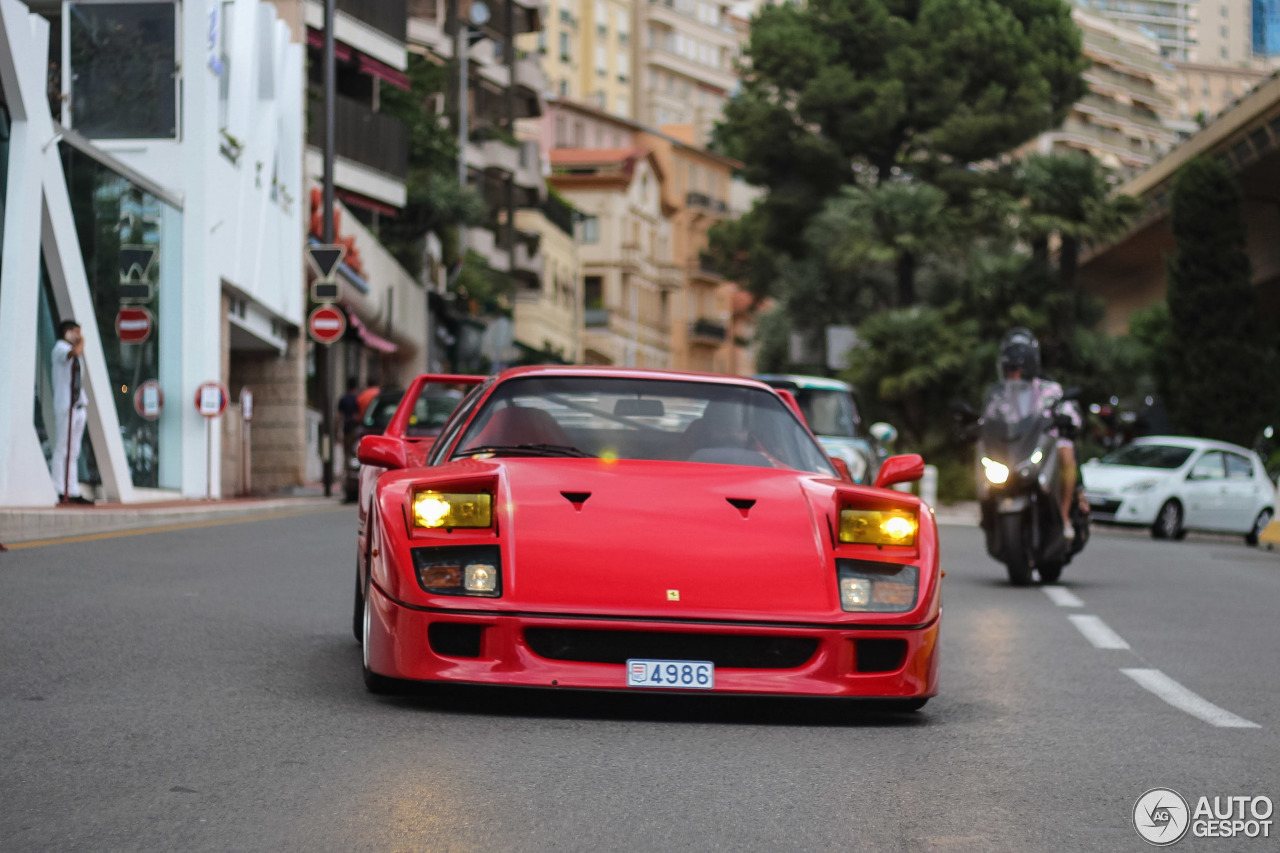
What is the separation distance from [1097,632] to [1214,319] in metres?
29.0

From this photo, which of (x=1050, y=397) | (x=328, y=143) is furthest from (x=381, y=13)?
(x=1050, y=397)

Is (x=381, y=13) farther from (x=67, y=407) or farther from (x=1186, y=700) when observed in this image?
(x=1186, y=700)

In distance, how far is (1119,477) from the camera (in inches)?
1048

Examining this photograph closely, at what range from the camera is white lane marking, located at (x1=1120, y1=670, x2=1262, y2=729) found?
23.4 feet

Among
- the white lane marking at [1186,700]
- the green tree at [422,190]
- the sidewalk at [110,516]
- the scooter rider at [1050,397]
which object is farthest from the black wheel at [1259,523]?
the green tree at [422,190]

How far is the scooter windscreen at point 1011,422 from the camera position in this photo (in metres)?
14.2

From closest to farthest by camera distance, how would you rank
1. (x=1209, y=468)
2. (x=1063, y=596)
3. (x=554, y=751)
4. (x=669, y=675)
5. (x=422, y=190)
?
(x=554, y=751) → (x=669, y=675) → (x=1063, y=596) → (x=1209, y=468) → (x=422, y=190)

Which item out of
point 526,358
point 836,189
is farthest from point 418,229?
point 526,358

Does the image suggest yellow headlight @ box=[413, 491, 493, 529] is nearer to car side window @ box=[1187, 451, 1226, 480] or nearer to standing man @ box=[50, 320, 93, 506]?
standing man @ box=[50, 320, 93, 506]

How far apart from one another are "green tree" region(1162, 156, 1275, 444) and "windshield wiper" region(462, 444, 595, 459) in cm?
3275

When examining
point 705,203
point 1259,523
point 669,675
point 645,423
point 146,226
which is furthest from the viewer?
point 705,203

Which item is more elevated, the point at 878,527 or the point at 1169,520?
the point at 878,527

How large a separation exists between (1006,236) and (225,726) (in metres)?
39.0

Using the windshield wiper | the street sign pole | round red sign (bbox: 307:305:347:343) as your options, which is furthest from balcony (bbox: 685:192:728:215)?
the windshield wiper
